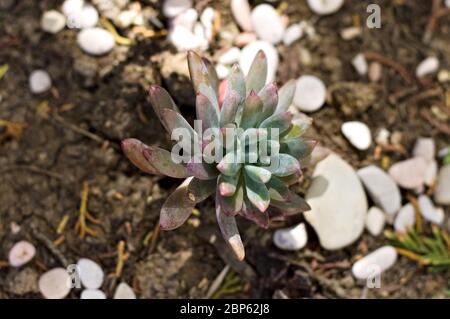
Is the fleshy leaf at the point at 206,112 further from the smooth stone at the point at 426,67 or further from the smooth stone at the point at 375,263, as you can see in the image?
the smooth stone at the point at 426,67

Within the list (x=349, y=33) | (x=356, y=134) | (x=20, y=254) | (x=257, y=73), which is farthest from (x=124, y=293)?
(x=349, y=33)

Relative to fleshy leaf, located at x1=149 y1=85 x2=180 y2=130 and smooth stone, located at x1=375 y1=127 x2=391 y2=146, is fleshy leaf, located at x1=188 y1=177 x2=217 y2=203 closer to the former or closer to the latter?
fleshy leaf, located at x1=149 y1=85 x2=180 y2=130

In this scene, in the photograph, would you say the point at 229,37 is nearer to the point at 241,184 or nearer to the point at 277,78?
the point at 277,78

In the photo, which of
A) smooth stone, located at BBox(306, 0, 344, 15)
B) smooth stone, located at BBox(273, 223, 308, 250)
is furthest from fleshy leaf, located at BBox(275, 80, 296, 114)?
smooth stone, located at BBox(306, 0, 344, 15)

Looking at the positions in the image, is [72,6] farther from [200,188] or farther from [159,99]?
[200,188]

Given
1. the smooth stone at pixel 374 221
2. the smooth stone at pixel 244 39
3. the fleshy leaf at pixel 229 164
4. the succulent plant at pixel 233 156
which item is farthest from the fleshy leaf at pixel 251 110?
the smooth stone at pixel 374 221

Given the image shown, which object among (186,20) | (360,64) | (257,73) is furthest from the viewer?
(360,64)

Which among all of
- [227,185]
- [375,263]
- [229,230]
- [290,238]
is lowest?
[375,263]
